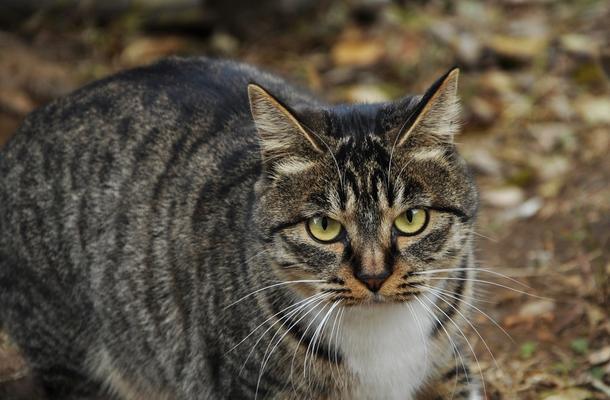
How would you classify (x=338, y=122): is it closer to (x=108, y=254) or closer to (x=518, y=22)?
(x=108, y=254)

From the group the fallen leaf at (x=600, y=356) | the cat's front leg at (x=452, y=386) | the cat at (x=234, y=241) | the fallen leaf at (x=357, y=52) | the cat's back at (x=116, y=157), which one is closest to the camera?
the cat at (x=234, y=241)

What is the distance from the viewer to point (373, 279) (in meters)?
2.71

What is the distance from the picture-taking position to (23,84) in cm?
564

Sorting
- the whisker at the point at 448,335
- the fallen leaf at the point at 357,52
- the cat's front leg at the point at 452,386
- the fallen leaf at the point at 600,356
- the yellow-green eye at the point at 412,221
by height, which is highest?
the fallen leaf at the point at 357,52

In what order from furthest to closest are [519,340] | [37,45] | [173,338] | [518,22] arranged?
[518,22]
[37,45]
[519,340]
[173,338]

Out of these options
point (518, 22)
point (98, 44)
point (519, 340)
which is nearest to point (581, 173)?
point (519, 340)

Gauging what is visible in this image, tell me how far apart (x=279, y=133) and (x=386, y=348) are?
0.81 metres

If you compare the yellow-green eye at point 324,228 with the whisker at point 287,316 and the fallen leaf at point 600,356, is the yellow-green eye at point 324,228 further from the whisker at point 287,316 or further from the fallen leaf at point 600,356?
the fallen leaf at point 600,356

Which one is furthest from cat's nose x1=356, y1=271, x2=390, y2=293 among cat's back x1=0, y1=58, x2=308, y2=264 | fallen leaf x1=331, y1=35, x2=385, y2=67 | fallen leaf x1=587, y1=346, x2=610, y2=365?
fallen leaf x1=331, y1=35, x2=385, y2=67

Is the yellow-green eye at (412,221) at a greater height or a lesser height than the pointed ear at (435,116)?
lesser

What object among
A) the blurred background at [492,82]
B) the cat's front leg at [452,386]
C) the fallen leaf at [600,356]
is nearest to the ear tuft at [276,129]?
the cat's front leg at [452,386]

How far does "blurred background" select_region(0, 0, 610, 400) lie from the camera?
403 centimetres

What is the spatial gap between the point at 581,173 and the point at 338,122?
2.60 m

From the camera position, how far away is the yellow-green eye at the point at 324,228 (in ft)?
9.19
